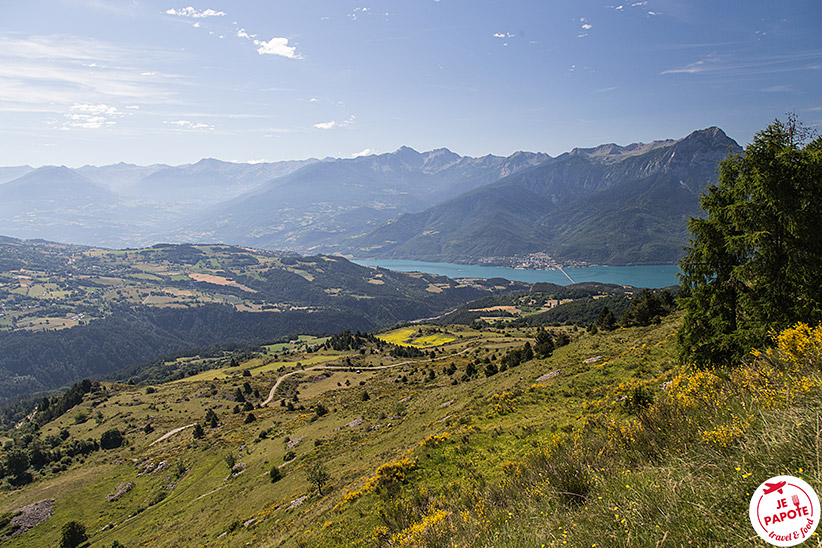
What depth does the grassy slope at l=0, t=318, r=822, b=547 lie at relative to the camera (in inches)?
163

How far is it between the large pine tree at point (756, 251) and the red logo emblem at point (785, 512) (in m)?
10.9

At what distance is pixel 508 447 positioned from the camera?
13305mm

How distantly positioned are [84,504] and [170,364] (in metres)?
161

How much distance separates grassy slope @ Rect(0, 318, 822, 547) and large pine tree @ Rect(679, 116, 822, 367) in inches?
99.2

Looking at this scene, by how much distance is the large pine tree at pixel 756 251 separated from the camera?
10773mm

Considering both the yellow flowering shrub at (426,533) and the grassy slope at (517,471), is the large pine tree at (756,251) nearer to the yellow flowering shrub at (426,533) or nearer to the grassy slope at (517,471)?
the grassy slope at (517,471)

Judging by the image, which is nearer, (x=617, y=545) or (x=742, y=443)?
(x=617, y=545)

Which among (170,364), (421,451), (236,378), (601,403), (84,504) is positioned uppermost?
(601,403)

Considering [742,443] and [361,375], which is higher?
[742,443]

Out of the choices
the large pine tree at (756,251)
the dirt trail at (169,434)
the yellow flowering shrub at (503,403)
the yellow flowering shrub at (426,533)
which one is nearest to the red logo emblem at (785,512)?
the yellow flowering shrub at (426,533)

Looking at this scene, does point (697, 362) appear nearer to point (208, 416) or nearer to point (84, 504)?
point (84, 504)

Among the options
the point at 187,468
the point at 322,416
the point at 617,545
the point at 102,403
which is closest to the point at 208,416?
the point at 187,468

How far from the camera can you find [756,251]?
1188cm

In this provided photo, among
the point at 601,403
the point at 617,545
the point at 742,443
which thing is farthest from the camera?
the point at 601,403
